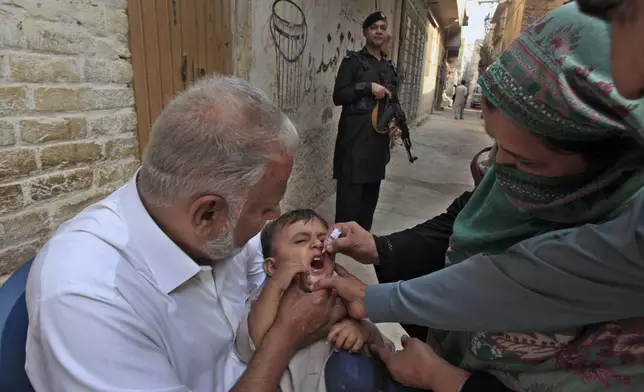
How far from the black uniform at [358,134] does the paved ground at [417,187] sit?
65 centimetres

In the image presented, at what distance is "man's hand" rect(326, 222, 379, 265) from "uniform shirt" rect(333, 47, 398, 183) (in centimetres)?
201

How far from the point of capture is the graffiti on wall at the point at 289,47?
11.8ft

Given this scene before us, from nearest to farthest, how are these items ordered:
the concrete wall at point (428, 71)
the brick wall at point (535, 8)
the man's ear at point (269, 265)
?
the man's ear at point (269, 265), the brick wall at point (535, 8), the concrete wall at point (428, 71)

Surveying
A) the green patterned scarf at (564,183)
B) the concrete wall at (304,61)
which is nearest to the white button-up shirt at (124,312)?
the green patterned scarf at (564,183)

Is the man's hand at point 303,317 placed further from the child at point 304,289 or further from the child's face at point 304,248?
the child's face at point 304,248

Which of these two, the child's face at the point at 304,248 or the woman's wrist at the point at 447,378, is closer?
the woman's wrist at the point at 447,378

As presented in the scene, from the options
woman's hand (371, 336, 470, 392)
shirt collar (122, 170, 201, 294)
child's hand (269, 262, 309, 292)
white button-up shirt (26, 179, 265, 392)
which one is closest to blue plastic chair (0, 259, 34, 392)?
white button-up shirt (26, 179, 265, 392)

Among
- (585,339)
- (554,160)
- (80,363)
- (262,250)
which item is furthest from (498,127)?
(262,250)

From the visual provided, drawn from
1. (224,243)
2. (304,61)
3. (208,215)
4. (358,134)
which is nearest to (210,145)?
(208,215)

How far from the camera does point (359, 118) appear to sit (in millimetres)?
3736

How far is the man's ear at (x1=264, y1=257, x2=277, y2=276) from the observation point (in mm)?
1733

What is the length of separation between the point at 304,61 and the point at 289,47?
1.33 ft

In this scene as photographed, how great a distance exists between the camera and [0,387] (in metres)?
0.88

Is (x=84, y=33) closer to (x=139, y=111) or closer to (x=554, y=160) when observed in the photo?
(x=139, y=111)
